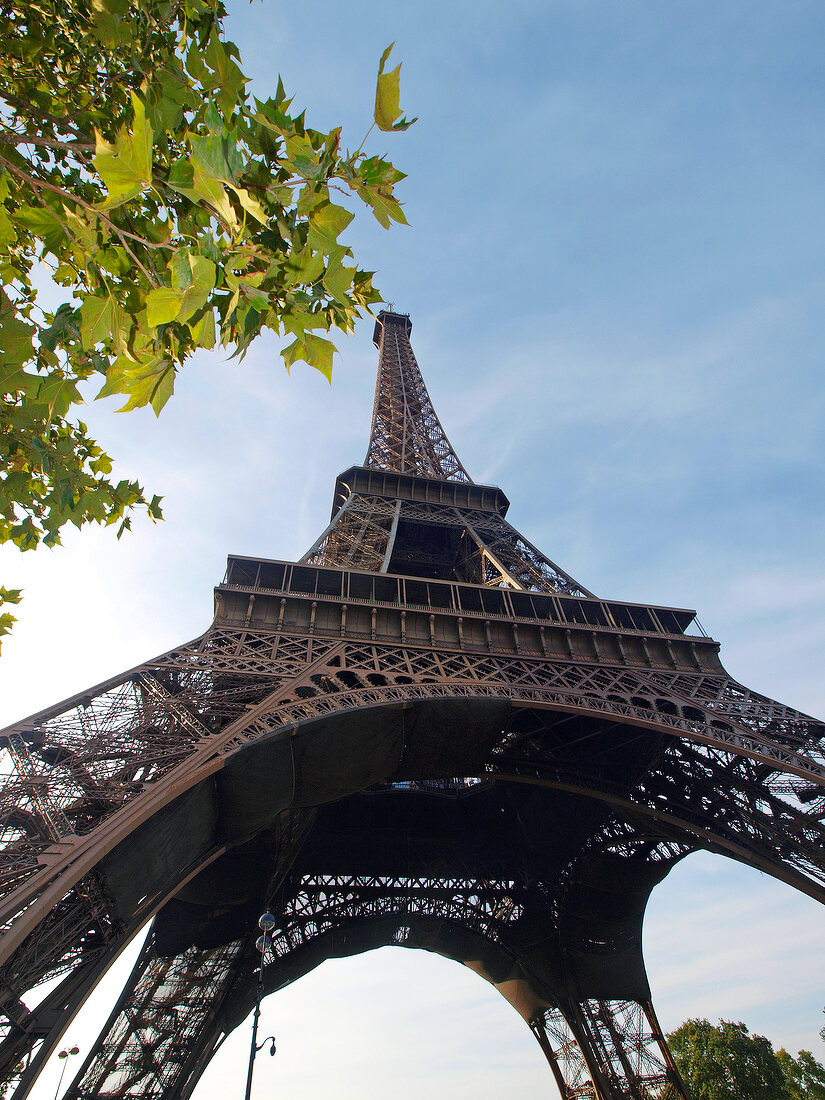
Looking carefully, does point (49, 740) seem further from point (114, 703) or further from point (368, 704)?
point (368, 704)

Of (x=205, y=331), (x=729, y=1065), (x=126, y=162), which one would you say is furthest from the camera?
(x=729, y=1065)

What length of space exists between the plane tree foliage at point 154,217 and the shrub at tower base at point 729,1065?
47379mm

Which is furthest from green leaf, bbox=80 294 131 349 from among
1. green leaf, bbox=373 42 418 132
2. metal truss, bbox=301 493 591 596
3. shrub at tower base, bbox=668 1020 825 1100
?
shrub at tower base, bbox=668 1020 825 1100

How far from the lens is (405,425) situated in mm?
39344

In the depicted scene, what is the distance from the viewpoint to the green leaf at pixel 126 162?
7.60 feet

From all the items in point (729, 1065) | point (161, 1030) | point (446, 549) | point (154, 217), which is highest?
point (446, 549)

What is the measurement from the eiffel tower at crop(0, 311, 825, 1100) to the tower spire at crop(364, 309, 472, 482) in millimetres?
3301

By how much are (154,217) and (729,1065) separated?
4915cm

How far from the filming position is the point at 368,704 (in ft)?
47.5

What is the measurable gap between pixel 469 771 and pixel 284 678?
6503mm

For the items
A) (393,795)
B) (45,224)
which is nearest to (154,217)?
(45,224)

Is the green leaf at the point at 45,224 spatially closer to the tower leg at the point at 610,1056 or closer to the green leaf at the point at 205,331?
the green leaf at the point at 205,331

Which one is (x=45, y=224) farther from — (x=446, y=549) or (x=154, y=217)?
(x=446, y=549)

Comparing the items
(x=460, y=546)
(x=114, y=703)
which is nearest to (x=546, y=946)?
(x=460, y=546)
